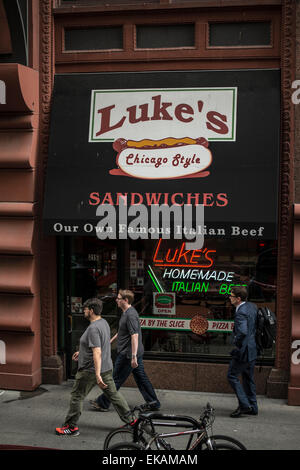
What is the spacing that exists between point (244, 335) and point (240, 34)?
4.60 metres

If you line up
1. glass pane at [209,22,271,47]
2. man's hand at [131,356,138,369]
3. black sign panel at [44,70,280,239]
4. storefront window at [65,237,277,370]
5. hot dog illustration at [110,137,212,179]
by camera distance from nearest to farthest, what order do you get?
man's hand at [131,356,138,369] → black sign panel at [44,70,280,239] → hot dog illustration at [110,137,212,179] → glass pane at [209,22,271,47] → storefront window at [65,237,277,370]

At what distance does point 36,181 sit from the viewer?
8.73 m

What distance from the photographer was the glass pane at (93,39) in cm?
884

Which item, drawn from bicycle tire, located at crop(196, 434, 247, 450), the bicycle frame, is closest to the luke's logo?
the bicycle frame

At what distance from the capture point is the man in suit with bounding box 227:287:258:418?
295 inches

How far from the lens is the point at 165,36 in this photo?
8727 millimetres

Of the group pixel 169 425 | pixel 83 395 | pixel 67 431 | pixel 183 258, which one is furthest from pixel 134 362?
pixel 169 425

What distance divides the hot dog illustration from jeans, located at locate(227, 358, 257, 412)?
9.12ft

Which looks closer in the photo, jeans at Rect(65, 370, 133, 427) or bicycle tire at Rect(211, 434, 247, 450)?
bicycle tire at Rect(211, 434, 247, 450)

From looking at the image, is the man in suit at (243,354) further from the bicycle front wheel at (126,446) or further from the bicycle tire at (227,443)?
the bicycle front wheel at (126,446)

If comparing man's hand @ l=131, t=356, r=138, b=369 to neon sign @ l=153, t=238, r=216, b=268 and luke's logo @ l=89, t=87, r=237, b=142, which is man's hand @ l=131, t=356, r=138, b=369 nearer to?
neon sign @ l=153, t=238, r=216, b=268

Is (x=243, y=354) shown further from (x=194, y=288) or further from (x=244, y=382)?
(x=194, y=288)

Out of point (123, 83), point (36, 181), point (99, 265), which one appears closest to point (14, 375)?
point (99, 265)

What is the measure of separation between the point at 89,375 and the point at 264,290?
3168 mm
